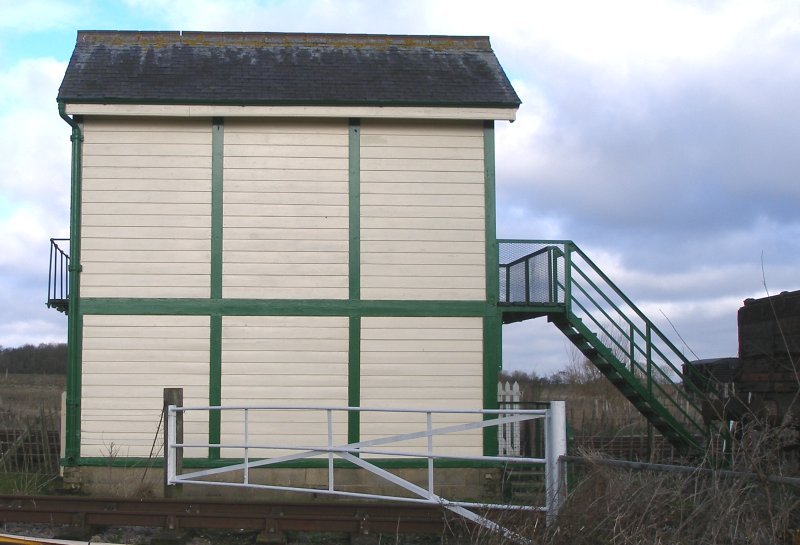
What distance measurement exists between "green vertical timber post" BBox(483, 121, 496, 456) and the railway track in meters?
3.49

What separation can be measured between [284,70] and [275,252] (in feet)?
10.7

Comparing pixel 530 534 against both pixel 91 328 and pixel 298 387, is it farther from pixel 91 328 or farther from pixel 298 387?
pixel 91 328

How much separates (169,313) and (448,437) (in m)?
4.91

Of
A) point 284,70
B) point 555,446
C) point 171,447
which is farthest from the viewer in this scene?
point 284,70

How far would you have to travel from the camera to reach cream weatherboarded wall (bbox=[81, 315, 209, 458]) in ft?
44.2

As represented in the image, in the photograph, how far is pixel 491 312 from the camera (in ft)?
45.8

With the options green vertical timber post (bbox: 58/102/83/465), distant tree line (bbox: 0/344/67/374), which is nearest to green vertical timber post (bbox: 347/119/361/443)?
green vertical timber post (bbox: 58/102/83/465)

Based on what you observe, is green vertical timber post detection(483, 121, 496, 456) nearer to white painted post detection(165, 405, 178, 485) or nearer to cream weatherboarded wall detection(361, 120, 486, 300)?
cream weatherboarded wall detection(361, 120, 486, 300)

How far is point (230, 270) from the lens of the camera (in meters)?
13.8

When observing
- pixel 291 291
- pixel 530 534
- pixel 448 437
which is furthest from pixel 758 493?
pixel 291 291

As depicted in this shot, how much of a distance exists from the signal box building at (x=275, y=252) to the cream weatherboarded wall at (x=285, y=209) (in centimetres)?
2

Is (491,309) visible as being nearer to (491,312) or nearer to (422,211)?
(491,312)

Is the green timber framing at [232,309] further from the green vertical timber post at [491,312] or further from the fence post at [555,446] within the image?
the fence post at [555,446]

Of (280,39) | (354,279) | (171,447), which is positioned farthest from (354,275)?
(280,39)
